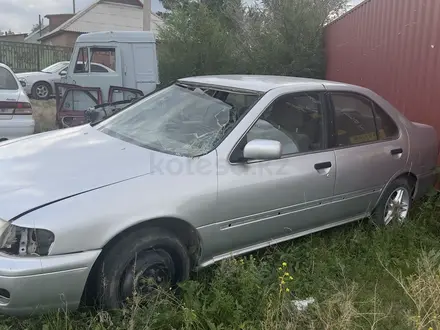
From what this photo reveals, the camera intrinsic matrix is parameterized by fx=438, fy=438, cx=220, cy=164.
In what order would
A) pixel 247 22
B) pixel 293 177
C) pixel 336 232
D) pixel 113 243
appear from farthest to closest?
pixel 247 22, pixel 336 232, pixel 293 177, pixel 113 243

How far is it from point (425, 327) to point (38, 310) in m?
2.40

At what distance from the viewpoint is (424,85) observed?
221 inches

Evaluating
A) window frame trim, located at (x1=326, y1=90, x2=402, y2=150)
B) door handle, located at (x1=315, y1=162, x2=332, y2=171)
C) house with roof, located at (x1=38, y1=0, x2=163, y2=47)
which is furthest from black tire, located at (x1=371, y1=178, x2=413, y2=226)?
house with roof, located at (x1=38, y1=0, x2=163, y2=47)

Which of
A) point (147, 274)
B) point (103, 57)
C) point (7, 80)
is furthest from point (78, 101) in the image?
point (147, 274)

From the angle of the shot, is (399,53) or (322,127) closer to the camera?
(322,127)

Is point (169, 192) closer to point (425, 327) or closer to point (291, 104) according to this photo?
point (291, 104)

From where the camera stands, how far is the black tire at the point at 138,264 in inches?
103

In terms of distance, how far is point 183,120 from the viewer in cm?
354

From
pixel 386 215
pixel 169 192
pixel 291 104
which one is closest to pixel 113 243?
pixel 169 192

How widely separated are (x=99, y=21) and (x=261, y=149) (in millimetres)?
36216

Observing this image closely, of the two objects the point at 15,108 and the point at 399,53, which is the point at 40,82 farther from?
the point at 399,53

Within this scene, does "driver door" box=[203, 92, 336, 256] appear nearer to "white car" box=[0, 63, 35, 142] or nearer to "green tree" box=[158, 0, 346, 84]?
"white car" box=[0, 63, 35, 142]

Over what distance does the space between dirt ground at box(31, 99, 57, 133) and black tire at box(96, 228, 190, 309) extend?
6.90 meters

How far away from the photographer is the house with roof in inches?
1342
